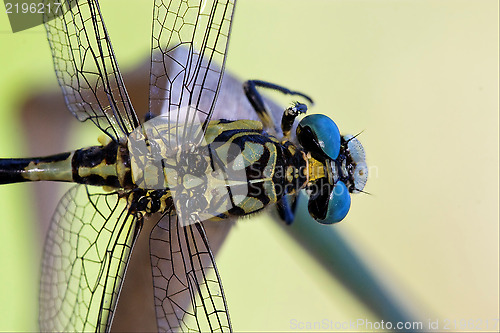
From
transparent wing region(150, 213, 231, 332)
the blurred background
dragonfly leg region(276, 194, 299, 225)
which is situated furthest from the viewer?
the blurred background

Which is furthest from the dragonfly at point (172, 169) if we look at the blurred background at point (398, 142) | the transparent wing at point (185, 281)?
the blurred background at point (398, 142)

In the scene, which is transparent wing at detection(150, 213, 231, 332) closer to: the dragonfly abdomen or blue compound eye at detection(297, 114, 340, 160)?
the dragonfly abdomen

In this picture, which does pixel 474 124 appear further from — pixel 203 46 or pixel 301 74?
pixel 203 46

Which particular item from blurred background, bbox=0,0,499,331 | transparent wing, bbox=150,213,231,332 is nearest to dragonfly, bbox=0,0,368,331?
transparent wing, bbox=150,213,231,332

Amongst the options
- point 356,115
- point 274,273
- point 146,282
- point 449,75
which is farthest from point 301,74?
point 146,282

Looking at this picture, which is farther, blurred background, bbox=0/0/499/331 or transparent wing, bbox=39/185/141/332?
blurred background, bbox=0/0/499/331

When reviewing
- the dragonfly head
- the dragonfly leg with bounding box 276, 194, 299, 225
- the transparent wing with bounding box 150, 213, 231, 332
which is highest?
the dragonfly head

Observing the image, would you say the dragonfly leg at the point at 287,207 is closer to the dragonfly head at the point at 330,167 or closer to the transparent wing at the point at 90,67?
the dragonfly head at the point at 330,167
